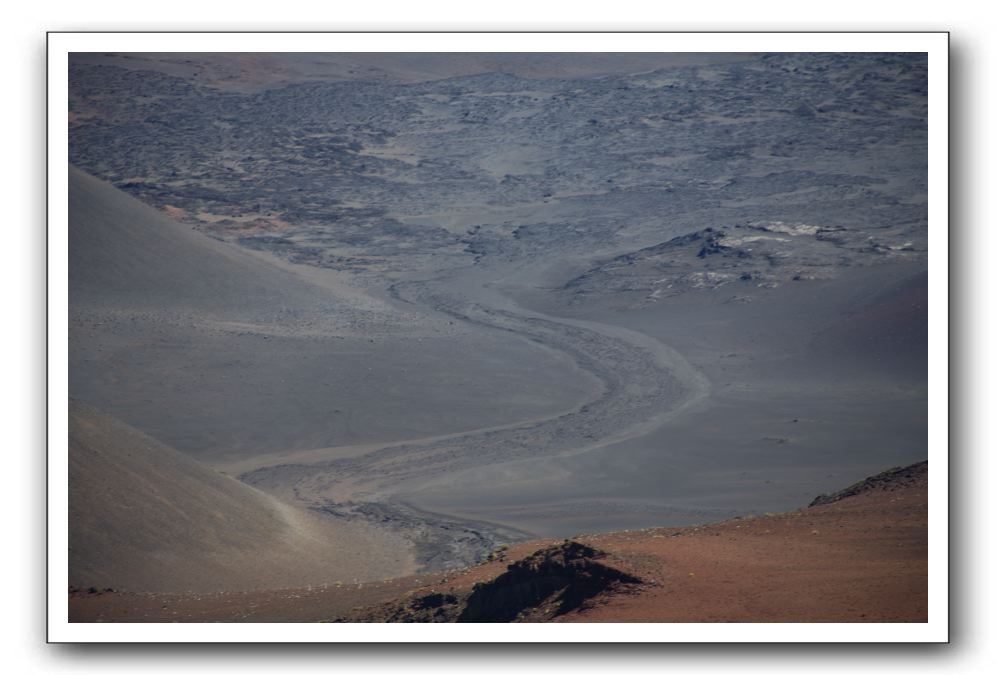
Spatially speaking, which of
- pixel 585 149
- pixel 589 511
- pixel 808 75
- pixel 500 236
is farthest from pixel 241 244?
pixel 589 511

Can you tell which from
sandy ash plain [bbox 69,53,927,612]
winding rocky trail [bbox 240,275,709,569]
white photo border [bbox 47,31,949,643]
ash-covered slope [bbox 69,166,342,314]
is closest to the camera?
white photo border [bbox 47,31,949,643]

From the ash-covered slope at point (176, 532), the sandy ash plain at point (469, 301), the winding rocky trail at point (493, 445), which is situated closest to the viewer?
the ash-covered slope at point (176, 532)

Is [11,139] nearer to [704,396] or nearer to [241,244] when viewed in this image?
[704,396]

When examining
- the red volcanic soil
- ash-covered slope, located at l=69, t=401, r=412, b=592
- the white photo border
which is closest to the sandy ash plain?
ash-covered slope, located at l=69, t=401, r=412, b=592

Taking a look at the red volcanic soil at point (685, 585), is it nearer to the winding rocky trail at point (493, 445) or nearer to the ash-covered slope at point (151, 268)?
the winding rocky trail at point (493, 445)

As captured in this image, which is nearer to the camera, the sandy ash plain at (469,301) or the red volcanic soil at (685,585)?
the red volcanic soil at (685,585)

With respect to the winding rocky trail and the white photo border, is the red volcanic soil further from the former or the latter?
the winding rocky trail
